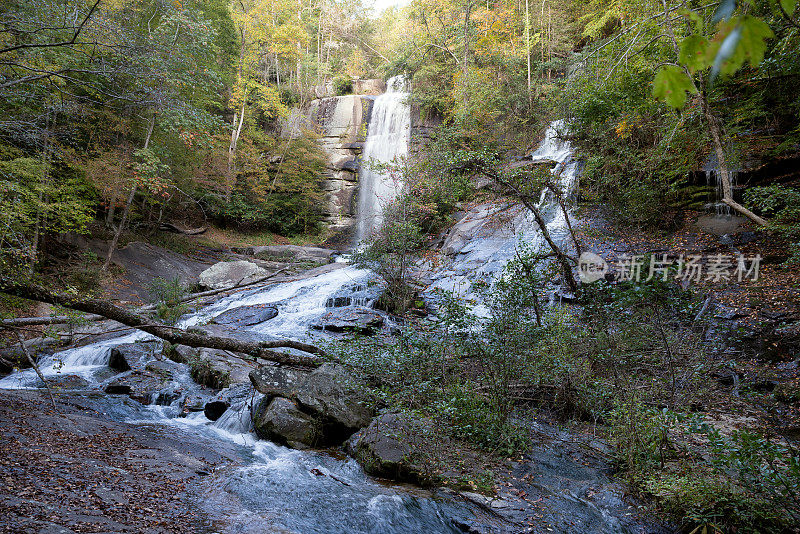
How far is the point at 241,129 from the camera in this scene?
20.9 m

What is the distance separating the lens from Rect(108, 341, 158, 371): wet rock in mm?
7508

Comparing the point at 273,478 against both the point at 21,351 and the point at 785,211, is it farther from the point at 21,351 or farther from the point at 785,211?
the point at 785,211

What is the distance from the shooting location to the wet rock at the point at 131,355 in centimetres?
751

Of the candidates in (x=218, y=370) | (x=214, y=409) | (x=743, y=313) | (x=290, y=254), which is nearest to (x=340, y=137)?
(x=290, y=254)

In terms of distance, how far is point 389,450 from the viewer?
4.42 m

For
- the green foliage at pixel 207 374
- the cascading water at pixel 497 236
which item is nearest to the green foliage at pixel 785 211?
the cascading water at pixel 497 236

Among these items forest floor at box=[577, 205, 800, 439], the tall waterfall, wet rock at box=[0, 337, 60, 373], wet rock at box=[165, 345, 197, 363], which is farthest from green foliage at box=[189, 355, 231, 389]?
the tall waterfall

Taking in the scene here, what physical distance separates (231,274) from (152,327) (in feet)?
33.9

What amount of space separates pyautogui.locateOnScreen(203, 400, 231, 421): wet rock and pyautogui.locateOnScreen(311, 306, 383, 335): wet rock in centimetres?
411

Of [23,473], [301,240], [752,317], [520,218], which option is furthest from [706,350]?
[301,240]

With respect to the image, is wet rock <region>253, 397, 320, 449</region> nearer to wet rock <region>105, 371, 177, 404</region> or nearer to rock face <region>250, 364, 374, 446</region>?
rock face <region>250, 364, 374, 446</region>

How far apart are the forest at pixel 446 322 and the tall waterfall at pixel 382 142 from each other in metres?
6.36

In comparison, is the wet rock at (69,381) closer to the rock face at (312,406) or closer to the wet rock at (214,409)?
the wet rock at (214,409)

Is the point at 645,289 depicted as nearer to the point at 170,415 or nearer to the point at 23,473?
the point at 23,473
